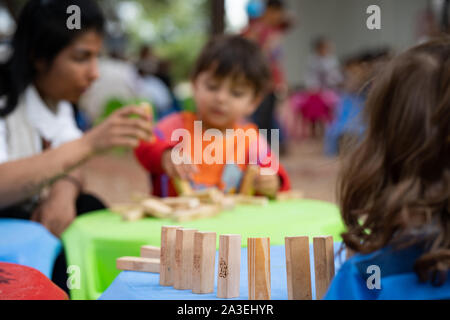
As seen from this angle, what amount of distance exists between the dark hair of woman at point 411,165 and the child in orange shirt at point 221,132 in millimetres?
998

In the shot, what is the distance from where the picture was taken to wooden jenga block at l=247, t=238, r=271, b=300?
0.83m

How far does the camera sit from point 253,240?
840 millimetres

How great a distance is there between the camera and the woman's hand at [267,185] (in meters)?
1.78

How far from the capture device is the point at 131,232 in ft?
4.23

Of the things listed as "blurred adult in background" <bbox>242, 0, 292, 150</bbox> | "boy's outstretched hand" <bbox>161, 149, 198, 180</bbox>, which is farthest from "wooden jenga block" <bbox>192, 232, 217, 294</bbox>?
"blurred adult in background" <bbox>242, 0, 292, 150</bbox>

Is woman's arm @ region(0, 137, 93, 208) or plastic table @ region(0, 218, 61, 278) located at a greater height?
woman's arm @ region(0, 137, 93, 208)

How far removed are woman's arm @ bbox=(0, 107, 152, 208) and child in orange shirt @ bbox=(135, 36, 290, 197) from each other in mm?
368

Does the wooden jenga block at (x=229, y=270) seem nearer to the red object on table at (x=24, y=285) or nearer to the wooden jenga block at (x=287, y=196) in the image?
the red object on table at (x=24, y=285)

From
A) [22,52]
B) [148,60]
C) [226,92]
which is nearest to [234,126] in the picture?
[226,92]

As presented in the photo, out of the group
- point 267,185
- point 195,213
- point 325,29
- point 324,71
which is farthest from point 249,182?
point 325,29

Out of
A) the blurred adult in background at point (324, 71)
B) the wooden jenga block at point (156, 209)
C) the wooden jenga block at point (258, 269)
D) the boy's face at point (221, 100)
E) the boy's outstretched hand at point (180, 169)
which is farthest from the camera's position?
the blurred adult in background at point (324, 71)

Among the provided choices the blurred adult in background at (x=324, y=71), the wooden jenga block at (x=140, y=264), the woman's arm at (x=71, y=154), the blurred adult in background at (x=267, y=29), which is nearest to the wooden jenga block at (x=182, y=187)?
the woman's arm at (x=71, y=154)

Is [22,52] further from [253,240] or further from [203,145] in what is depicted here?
[253,240]

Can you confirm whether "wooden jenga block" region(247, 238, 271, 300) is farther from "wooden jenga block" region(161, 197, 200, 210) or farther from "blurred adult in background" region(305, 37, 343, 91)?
"blurred adult in background" region(305, 37, 343, 91)
